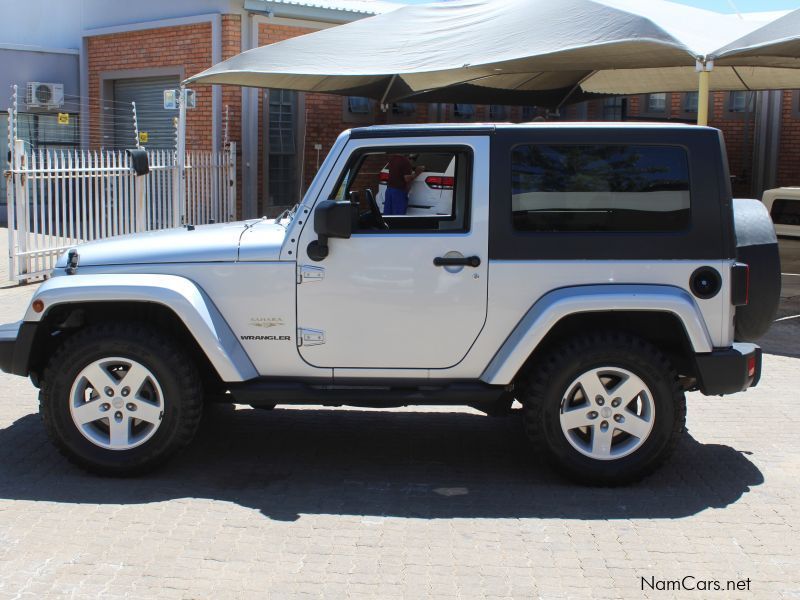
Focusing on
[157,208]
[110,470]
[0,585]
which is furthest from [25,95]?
[0,585]

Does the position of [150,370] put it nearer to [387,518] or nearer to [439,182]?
[387,518]

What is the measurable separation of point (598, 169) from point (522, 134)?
44 cm

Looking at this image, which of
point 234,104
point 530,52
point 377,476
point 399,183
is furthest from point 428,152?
point 234,104

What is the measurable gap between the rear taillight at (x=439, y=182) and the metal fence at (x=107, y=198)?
5.83 metres

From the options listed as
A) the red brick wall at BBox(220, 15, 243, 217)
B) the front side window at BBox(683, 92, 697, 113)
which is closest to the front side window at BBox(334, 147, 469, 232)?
the red brick wall at BBox(220, 15, 243, 217)

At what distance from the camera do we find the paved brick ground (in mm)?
4121

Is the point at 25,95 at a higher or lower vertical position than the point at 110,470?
higher

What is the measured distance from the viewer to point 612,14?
11562 mm

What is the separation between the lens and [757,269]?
534cm

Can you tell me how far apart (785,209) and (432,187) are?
6146 mm

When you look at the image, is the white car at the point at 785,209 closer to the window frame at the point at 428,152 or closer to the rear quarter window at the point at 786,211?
the rear quarter window at the point at 786,211

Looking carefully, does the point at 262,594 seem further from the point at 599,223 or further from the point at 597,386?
the point at 599,223

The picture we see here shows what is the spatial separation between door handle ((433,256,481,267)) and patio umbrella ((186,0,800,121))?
21.2 ft

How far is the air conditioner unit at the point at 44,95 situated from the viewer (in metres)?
19.0
